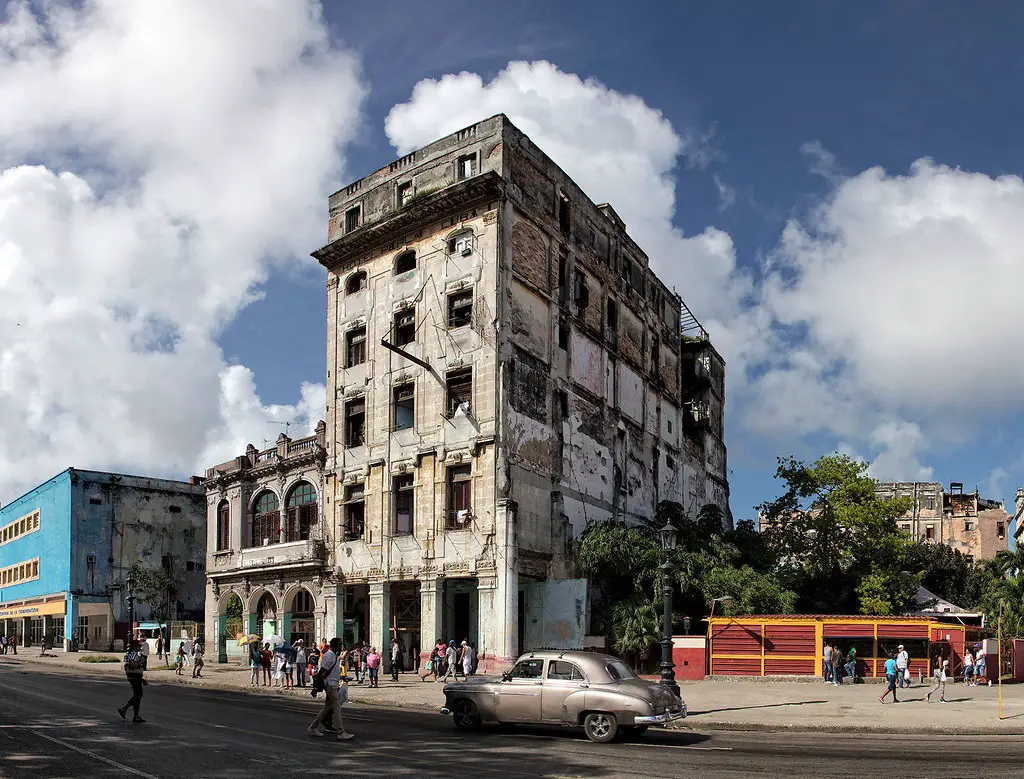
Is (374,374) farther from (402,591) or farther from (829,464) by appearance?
(829,464)

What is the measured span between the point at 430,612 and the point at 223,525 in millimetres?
17557

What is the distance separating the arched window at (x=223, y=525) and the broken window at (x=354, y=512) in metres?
10.6

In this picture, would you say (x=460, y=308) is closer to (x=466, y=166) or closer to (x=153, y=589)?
(x=466, y=166)

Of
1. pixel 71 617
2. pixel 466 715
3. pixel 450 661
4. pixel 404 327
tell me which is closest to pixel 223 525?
pixel 404 327

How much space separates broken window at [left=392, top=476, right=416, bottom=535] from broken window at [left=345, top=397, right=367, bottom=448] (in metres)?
3.45

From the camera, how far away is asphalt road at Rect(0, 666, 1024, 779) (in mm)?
14922

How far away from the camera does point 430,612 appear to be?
4100cm

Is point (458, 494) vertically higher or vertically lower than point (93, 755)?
higher

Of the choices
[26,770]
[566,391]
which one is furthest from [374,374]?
[26,770]

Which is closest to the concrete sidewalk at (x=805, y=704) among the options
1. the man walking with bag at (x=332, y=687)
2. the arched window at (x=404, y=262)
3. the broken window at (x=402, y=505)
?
the broken window at (x=402, y=505)

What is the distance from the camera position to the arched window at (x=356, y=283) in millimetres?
47156

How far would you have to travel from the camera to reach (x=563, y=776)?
47.6 feet

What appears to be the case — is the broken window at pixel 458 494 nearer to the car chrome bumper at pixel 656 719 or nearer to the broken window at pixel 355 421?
the broken window at pixel 355 421

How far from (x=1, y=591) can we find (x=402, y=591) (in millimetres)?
51831
